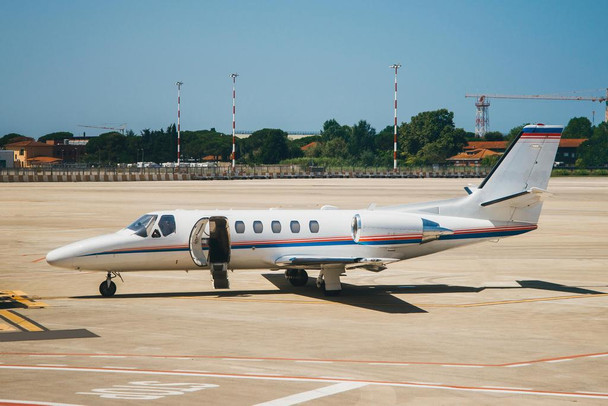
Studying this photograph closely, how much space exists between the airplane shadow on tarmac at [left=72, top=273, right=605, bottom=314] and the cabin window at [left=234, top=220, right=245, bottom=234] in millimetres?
1998

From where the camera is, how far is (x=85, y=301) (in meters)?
24.8

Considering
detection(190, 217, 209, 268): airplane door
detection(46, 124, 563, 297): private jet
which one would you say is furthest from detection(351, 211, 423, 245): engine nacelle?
detection(190, 217, 209, 268): airplane door

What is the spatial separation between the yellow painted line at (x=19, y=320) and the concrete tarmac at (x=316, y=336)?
0.05m

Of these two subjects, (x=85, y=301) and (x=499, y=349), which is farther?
(x=85, y=301)

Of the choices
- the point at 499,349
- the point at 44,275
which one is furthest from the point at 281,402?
the point at 44,275

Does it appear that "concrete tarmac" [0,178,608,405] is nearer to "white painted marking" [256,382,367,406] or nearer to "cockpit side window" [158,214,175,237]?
"white painted marking" [256,382,367,406]

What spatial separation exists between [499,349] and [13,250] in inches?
1040

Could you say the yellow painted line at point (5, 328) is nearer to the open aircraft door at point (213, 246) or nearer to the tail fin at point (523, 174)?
the open aircraft door at point (213, 246)

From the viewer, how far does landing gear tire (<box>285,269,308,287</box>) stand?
90.9 feet

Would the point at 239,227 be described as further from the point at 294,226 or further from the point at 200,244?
the point at 294,226

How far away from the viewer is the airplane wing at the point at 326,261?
942 inches

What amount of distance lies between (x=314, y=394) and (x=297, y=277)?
44.1 feet

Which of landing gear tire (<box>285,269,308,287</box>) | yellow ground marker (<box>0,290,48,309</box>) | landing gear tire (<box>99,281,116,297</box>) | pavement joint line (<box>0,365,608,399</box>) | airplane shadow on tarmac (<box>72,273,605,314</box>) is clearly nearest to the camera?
pavement joint line (<box>0,365,608,399</box>)

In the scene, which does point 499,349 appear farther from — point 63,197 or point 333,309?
point 63,197
